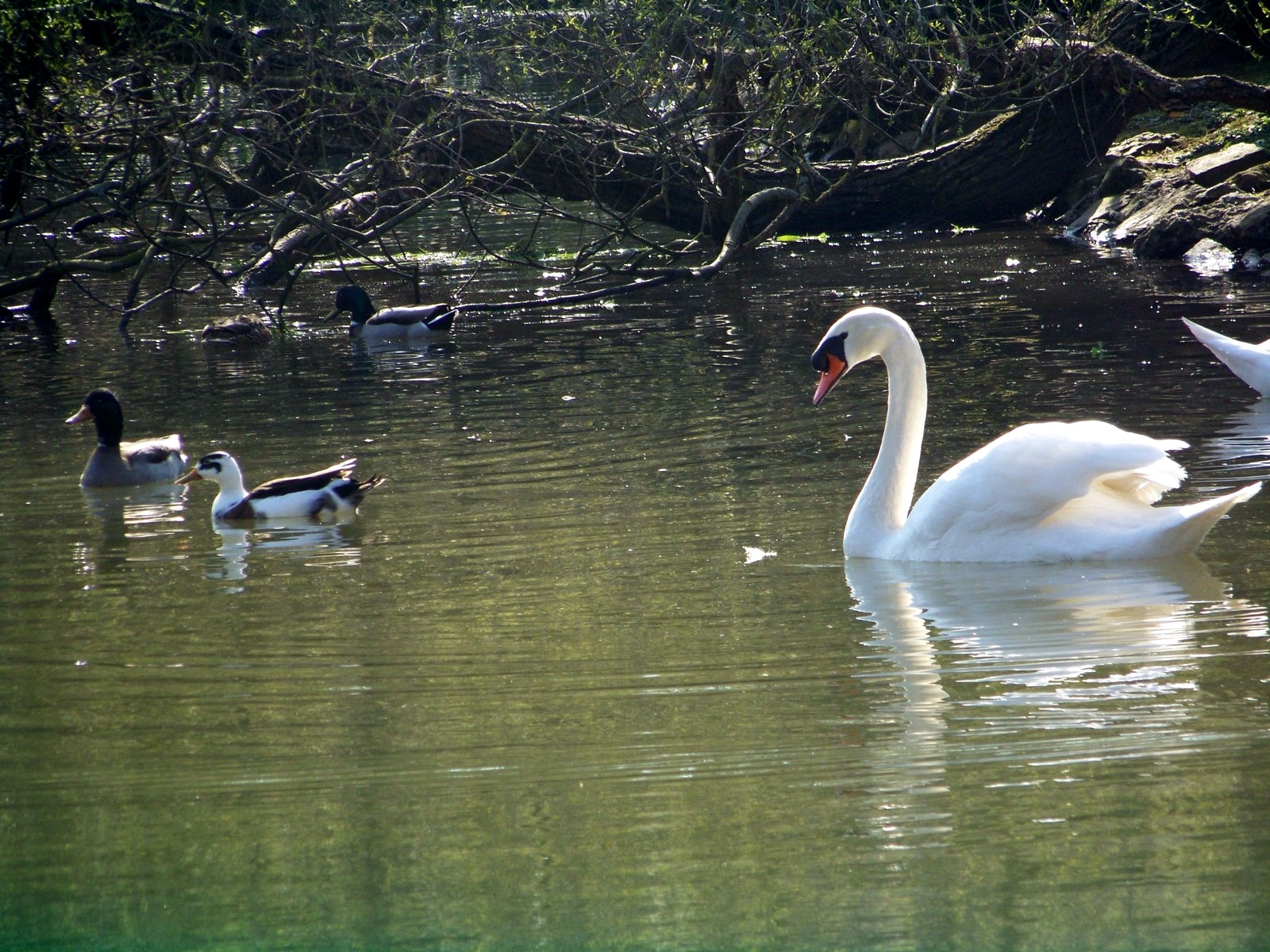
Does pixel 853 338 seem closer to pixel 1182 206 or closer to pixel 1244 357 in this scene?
pixel 1244 357

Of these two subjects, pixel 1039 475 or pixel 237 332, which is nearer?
pixel 1039 475

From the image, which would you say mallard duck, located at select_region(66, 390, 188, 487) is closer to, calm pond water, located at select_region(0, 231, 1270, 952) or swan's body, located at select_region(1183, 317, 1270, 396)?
calm pond water, located at select_region(0, 231, 1270, 952)

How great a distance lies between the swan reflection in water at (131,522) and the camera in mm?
7918

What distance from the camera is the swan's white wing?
6.49m

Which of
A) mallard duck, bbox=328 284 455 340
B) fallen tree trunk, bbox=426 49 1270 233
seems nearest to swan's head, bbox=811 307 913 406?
mallard duck, bbox=328 284 455 340

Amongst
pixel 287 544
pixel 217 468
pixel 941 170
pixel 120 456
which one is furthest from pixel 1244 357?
pixel 941 170

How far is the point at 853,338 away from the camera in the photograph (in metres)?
7.74

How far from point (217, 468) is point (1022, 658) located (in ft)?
17.2

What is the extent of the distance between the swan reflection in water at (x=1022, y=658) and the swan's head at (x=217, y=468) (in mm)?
3696

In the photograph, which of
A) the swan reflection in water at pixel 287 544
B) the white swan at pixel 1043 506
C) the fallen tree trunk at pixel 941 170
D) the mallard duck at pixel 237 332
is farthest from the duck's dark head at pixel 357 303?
the white swan at pixel 1043 506

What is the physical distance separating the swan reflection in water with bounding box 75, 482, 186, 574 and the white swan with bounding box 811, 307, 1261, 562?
3342 millimetres

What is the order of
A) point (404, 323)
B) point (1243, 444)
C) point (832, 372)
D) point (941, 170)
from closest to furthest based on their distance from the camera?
point (832, 372) → point (1243, 444) → point (404, 323) → point (941, 170)

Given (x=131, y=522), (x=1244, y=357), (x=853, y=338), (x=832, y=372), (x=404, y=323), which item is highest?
(x=853, y=338)

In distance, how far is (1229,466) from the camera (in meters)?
8.36
